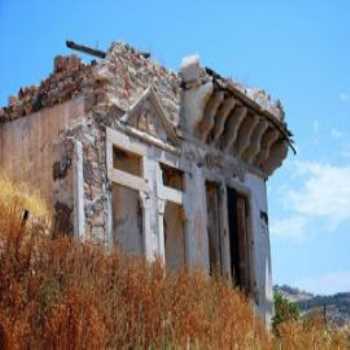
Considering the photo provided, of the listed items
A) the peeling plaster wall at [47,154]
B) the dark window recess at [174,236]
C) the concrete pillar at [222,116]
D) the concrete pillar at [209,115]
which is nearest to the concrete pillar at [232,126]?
the concrete pillar at [222,116]

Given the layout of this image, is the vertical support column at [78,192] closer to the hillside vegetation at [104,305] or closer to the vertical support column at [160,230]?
the hillside vegetation at [104,305]

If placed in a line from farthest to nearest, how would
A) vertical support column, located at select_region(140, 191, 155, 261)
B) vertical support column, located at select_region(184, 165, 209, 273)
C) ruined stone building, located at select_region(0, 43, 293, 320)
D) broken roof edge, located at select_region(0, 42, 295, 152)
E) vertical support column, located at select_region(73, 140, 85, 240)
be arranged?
vertical support column, located at select_region(184, 165, 209, 273) → vertical support column, located at select_region(140, 191, 155, 261) → broken roof edge, located at select_region(0, 42, 295, 152) → ruined stone building, located at select_region(0, 43, 293, 320) → vertical support column, located at select_region(73, 140, 85, 240)

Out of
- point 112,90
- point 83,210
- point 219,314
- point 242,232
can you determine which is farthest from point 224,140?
point 219,314

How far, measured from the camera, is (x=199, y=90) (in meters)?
16.8

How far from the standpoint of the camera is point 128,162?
15.3 meters

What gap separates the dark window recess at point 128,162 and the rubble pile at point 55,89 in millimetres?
1351

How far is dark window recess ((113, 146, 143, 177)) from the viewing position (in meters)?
15.2

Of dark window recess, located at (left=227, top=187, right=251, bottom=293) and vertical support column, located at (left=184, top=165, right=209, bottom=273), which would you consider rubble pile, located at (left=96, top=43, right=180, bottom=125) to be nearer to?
vertical support column, located at (left=184, top=165, right=209, bottom=273)

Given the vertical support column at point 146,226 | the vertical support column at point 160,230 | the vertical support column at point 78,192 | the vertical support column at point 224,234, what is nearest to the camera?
the vertical support column at point 78,192

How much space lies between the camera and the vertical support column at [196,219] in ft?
53.7

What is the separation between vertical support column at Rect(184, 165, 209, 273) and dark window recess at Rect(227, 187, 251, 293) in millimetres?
1381

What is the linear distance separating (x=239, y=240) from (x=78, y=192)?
592cm

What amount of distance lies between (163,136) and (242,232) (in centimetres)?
364

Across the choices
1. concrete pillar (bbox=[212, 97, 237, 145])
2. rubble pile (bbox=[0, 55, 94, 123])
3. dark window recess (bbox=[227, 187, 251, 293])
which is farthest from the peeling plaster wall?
dark window recess (bbox=[227, 187, 251, 293])
